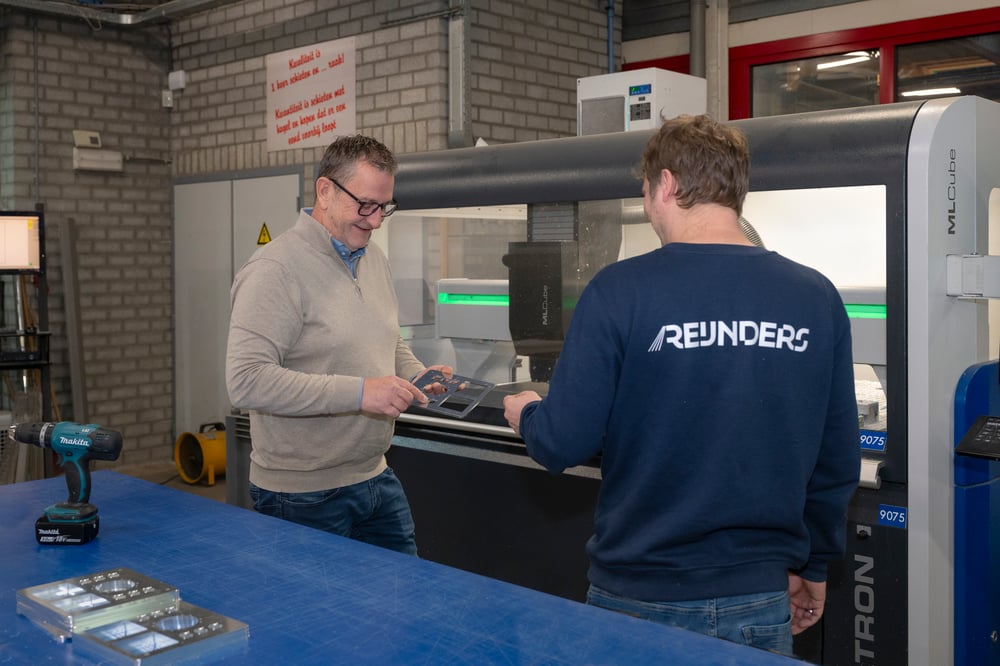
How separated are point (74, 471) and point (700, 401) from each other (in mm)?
1332

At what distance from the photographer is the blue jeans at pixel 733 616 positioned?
1.68 m

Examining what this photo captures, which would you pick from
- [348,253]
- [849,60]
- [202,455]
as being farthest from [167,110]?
[348,253]

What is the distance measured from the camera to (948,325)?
2.46 m

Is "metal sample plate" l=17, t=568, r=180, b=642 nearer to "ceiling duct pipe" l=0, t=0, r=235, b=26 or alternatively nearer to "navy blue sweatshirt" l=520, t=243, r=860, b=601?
"navy blue sweatshirt" l=520, t=243, r=860, b=601

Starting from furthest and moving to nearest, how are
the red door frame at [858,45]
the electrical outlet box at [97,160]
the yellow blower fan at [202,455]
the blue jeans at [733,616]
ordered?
the electrical outlet box at [97,160], the yellow blower fan at [202,455], the red door frame at [858,45], the blue jeans at [733,616]

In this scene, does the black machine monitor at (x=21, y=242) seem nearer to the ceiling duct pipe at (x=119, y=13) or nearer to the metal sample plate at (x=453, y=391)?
the ceiling duct pipe at (x=119, y=13)

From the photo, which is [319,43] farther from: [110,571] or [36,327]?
[110,571]

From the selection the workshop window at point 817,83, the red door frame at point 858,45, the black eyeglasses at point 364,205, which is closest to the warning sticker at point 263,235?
the red door frame at point 858,45

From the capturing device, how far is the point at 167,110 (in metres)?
6.83

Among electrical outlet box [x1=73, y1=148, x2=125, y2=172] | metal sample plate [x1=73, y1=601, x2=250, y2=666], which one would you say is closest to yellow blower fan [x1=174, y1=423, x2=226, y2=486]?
electrical outlet box [x1=73, y1=148, x2=125, y2=172]

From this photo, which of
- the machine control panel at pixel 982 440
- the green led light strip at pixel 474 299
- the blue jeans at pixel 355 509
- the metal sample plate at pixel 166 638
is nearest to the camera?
the metal sample plate at pixel 166 638

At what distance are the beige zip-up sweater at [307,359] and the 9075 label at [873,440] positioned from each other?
3.97 ft

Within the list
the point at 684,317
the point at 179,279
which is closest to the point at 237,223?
the point at 179,279

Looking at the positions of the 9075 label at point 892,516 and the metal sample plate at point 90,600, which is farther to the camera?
the 9075 label at point 892,516
